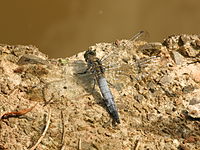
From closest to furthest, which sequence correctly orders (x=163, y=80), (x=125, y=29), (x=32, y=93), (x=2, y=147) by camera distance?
(x=2, y=147)
(x=32, y=93)
(x=163, y=80)
(x=125, y=29)

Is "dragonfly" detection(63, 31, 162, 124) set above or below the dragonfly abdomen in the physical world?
above

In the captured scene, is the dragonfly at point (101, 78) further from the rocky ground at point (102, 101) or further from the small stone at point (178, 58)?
the small stone at point (178, 58)

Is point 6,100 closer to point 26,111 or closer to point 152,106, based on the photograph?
point 26,111

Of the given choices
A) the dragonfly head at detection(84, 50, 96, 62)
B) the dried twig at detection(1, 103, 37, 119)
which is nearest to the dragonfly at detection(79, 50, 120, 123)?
the dragonfly head at detection(84, 50, 96, 62)

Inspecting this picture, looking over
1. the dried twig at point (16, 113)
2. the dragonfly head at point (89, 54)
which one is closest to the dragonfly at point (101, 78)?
the dragonfly head at point (89, 54)

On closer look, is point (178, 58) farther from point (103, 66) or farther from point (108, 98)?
point (108, 98)

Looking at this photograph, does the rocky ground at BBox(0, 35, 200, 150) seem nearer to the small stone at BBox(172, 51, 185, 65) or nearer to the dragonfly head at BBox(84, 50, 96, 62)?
the small stone at BBox(172, 51, 185, 65)

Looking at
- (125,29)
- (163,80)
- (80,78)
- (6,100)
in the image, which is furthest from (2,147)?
(125,29)
